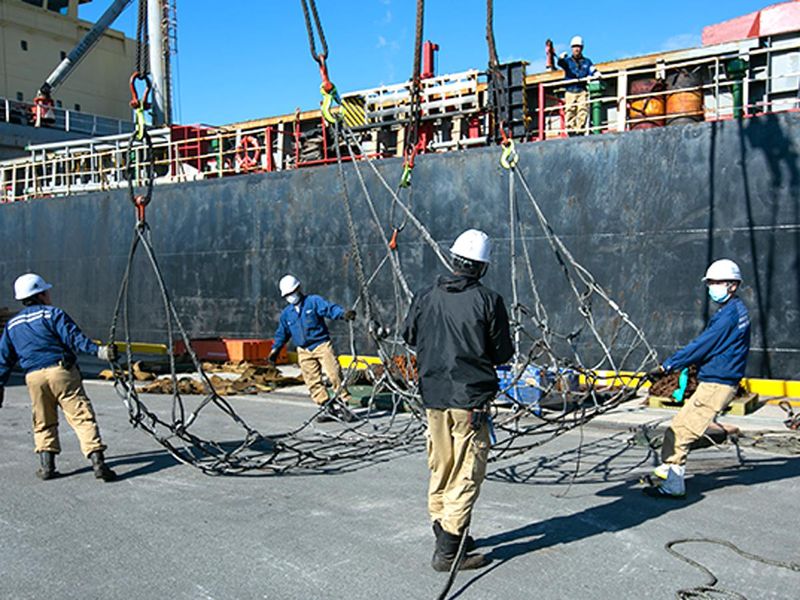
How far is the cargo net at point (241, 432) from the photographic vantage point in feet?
21.2

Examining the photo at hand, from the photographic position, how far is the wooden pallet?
9.20 meters

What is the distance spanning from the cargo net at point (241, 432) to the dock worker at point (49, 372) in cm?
36

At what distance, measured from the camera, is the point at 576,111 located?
41.8 ft

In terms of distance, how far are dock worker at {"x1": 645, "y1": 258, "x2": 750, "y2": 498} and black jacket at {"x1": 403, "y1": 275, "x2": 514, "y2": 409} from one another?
1.96 m

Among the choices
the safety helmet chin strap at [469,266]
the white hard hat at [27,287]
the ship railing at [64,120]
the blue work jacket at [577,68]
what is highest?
the ship railing at [64,120]

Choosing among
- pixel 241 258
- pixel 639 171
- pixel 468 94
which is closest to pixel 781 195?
pixel 639 171

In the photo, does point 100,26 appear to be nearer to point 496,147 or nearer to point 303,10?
point 496,147

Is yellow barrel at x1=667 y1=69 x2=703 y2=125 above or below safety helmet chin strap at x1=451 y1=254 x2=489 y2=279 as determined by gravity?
above

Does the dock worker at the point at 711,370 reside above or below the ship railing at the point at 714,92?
below

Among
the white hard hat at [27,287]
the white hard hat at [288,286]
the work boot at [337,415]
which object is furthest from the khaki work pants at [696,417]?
the white hard hat at [27,287]

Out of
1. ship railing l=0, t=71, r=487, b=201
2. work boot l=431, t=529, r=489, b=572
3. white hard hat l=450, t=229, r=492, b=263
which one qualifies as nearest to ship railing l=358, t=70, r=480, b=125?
ship railing l=0, t=71, r=487, b=201

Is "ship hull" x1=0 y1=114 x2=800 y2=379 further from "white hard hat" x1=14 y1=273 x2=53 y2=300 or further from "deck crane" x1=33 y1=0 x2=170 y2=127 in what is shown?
"deck crane" x1=33 y1=0 x2=170 y2=127

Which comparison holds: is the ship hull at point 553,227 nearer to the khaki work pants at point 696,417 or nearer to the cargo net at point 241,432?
the cargo net at point 241,432

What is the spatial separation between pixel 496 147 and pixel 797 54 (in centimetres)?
461
